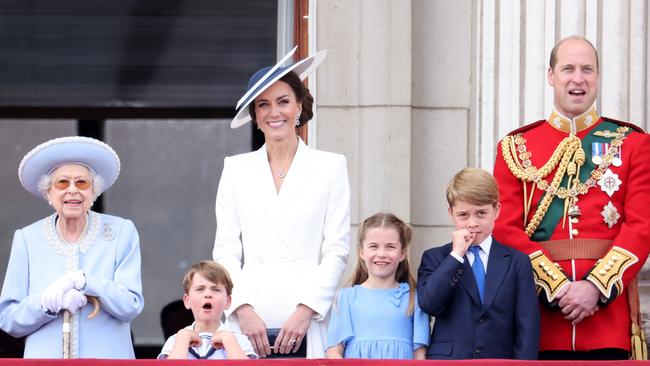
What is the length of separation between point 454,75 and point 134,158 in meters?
3.85

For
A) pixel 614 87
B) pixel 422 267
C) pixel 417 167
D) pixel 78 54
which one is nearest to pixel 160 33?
pixel 78 54

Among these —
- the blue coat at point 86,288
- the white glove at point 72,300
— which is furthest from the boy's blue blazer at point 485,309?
the white glove at point 72,300

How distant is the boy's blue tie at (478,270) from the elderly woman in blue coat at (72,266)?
48.8 inches

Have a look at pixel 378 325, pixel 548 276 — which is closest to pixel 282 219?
pixel 378 325

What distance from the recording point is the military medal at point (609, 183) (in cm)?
665

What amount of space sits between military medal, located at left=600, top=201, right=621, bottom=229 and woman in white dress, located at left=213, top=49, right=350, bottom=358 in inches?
38.0

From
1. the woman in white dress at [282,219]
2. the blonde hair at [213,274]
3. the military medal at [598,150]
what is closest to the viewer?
the blonde hair at [213,274]

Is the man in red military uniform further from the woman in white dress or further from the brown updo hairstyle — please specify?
the brown updo hairstyle

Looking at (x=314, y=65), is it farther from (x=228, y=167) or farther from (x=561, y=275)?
(x=561, y=275)

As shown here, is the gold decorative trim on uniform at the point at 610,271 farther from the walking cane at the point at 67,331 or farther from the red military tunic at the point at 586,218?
the walking cane at the point at 67,331

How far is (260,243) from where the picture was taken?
668 cm

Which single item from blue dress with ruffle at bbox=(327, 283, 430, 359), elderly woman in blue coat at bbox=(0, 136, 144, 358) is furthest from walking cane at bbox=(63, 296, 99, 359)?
blue dress with ruffle at bbox=(327, 283, 430, 359)

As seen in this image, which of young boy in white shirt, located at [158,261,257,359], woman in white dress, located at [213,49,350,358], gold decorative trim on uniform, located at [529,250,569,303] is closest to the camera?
young boy in white shirt, located at [158,261,257,359]

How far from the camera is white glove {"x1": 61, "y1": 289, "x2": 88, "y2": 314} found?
6395 mm
